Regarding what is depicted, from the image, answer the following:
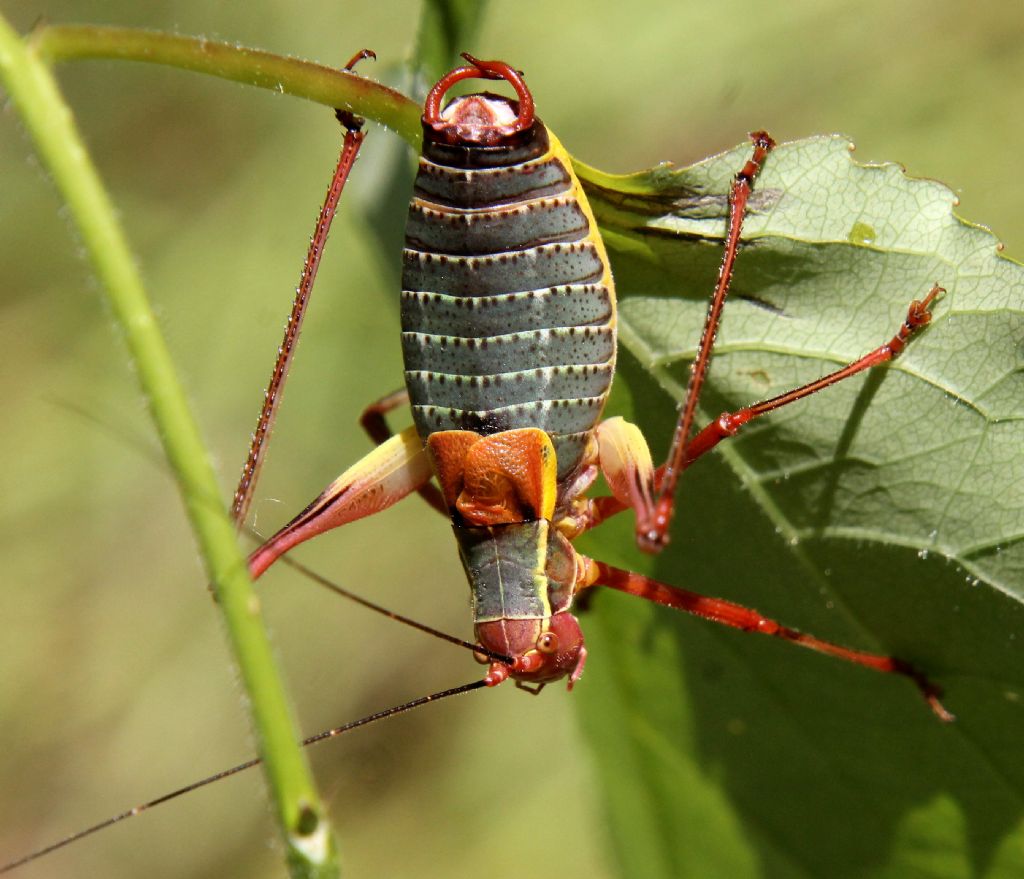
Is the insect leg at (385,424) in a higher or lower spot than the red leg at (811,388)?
higher

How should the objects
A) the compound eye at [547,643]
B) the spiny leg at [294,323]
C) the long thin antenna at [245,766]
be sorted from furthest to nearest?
the compound eye at [547,643] → the spiny leg at [294,323] → the long thin antenna at [245,766]

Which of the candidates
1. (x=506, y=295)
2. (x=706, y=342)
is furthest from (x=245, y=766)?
(x=706, y=342)

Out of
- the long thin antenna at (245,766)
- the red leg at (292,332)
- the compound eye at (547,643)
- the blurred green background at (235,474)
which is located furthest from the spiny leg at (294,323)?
the blurred green background at (235,474)

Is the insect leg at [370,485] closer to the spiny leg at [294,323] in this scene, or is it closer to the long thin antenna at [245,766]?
the spiny leg at [294,323]

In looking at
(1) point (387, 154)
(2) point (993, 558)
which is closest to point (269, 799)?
(2) point (993, 558)

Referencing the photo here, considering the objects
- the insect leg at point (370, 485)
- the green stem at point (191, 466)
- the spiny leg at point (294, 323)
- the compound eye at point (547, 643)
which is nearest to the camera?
the green stem at point (191, 466)

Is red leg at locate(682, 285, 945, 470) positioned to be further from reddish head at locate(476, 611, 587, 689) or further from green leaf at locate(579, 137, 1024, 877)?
reddish head at locate(476, 611, 587, 689)
